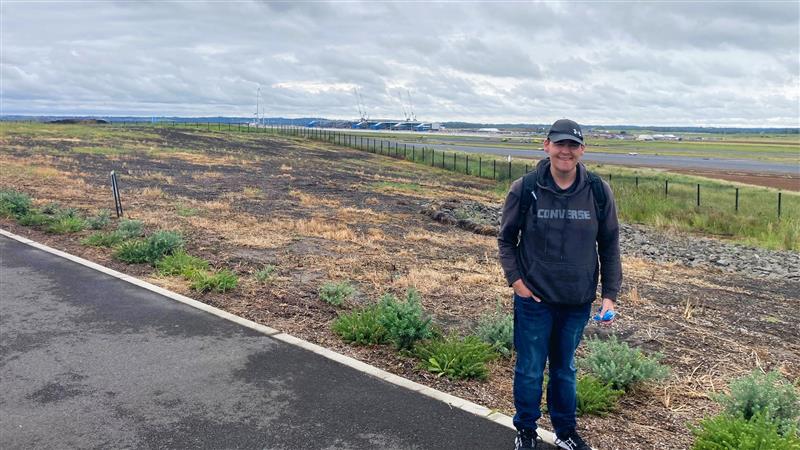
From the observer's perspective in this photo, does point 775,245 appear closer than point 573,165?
No

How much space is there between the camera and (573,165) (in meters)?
3.68

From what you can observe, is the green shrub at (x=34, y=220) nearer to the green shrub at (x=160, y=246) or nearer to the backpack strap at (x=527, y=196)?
the green shrub at (x=160, y=246)

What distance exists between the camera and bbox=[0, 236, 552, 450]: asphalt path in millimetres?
4219

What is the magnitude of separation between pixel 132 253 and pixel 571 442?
24.1 ft

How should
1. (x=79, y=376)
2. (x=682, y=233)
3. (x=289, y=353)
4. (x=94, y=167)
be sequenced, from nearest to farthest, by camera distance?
(x=79, y=376) → (x=289, y=353) → (x=682, y=233) → (x=94, y=167)

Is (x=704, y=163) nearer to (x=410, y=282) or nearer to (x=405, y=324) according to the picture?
(x=410, y=282)

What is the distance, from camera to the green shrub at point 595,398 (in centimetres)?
466

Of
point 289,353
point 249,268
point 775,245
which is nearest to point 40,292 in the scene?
point 249,268

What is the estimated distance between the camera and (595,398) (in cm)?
472

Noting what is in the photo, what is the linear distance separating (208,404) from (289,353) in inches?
46.2

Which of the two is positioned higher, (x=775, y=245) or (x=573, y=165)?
(x=573, y=165)

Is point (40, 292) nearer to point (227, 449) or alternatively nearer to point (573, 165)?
point (227, 449)

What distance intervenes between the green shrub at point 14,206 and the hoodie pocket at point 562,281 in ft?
40.0

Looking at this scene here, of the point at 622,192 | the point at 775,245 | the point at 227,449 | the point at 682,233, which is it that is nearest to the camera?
the point at 227,449
